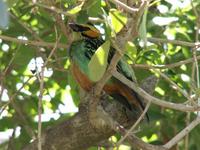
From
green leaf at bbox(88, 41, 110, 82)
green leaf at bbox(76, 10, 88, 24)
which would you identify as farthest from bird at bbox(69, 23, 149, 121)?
green leaf at bbox(88, 41, 110, 82)

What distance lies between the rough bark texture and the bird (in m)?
0.09

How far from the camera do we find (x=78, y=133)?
2643mm

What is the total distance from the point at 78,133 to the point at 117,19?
1143 millimetres

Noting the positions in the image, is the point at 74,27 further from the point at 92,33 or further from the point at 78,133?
the point at 78,133

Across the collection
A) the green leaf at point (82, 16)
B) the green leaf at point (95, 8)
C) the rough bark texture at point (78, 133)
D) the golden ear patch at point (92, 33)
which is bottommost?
the rough bark texture at point (78, 133)

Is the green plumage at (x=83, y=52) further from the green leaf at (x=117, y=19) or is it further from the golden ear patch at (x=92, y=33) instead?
the green leaf at (x=117, y=19)

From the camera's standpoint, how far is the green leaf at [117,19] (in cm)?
159

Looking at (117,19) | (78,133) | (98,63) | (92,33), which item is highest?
(92,33)

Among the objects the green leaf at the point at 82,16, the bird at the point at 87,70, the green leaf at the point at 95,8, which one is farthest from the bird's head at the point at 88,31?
the green leaf at the point at 95,8

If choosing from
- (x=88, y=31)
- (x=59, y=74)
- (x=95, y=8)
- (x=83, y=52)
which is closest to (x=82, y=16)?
(x=95, y=8)

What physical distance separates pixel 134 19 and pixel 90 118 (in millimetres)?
917

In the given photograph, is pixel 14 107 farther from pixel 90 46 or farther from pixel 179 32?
pixel 179 32

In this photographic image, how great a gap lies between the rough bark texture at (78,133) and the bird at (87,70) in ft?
0.29

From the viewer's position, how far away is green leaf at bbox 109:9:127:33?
62.7 inches
